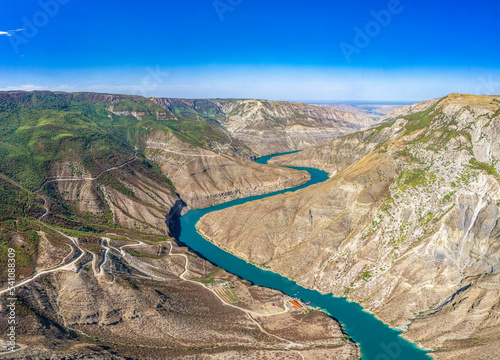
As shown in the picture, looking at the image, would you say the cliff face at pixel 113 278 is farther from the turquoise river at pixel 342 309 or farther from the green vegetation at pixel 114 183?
the turquoise river at pixel 342 309

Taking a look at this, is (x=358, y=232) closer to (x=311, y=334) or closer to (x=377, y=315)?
(x=377, y=315)

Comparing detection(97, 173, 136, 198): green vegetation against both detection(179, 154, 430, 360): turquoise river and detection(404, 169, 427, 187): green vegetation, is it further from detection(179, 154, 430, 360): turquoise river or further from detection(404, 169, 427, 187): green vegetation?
detection(404, 169, 427, 187): green vegetation

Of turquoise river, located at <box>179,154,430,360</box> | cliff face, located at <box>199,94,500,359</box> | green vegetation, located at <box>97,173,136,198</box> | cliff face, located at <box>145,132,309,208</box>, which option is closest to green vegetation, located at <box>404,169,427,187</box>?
cliff face, located at <box>199,94,500,359</box>

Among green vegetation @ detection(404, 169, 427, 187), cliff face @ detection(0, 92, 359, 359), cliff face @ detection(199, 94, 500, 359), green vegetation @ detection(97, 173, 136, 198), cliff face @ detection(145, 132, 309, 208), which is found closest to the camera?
cliff face @ detection(0, 92, 359, 359)

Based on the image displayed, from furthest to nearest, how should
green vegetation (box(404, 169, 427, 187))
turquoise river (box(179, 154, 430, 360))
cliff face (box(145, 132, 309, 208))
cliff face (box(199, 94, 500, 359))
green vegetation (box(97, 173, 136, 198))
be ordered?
cliff face (box(145, 132, 309, 208)), green vegetation (box(97, 173, 136, 198)), green vegetation (box(404, 169, 427, 187)), cliff face (box(199, 94, 500, 359)), turquoise river (box(179, 154, 430, 360))

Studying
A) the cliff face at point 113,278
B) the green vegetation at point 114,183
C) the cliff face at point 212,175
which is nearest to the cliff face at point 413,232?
the cliff face at point 113,278

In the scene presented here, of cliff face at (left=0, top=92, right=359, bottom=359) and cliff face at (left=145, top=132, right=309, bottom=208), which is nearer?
cliff face at (left=0, top=92, right=359, bottom=359)

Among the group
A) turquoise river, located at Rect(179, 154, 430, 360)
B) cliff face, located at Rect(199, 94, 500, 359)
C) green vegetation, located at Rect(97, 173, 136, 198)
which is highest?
green vegetation, located at Rect(97, 173, 136, 198)
